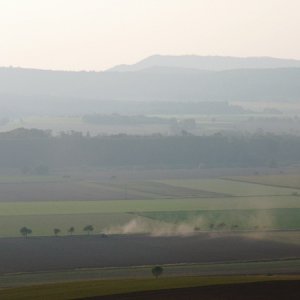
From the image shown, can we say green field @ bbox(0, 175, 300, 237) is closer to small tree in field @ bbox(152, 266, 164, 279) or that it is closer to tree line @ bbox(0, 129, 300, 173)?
small tree in field @ bbox(152, 266, 164, 279)

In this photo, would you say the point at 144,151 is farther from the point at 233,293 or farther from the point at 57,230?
the point at 233,293

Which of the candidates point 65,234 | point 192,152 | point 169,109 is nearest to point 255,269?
point 65,234

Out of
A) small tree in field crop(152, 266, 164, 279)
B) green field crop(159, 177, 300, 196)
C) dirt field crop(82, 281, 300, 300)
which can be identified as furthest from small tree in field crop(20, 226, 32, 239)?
green field crop(159, 177, 300, 196)

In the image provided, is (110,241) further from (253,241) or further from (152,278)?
(152,278)

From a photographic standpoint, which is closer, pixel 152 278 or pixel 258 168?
pixel 152 278

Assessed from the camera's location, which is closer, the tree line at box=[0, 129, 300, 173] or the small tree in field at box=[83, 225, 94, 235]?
the small tree in field at box=[83, 225, 94, 235]

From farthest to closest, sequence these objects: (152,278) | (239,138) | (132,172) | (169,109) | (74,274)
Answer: (169,109), (239,138), (132,172), (74,274), (152,278)

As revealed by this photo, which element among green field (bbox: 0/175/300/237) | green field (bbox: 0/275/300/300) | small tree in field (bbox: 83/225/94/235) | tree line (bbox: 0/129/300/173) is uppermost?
green field (bbox: 0/275/300/300)
